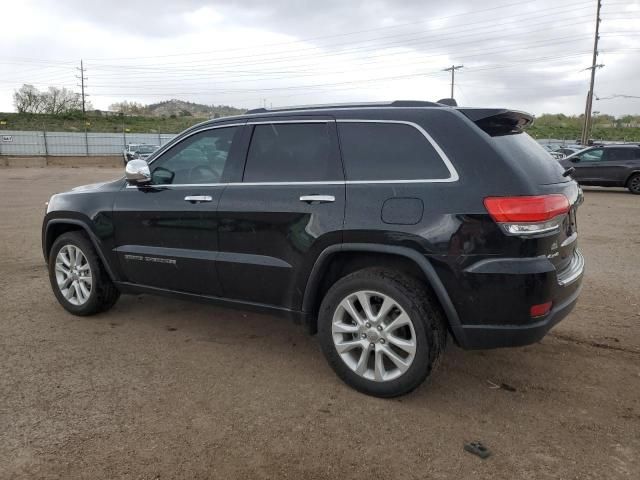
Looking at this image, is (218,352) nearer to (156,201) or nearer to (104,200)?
(156,201)

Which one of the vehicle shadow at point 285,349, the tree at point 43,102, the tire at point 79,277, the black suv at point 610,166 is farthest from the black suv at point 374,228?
the tree at point 43,102

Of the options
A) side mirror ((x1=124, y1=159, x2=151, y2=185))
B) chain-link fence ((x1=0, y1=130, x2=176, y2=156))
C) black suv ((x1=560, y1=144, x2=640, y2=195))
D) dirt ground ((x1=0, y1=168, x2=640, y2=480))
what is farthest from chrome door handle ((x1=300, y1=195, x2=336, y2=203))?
chain-link fence ((x1=0, y1=130, x2=176, y2=156))

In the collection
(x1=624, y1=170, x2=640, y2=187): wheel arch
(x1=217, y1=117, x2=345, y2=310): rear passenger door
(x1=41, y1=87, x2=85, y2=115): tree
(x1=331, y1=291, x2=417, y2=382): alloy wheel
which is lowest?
(x1=331, y1=291, x2=417, y2=382): alloy wheel

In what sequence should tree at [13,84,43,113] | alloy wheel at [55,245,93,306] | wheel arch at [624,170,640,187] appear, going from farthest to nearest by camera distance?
tree at [13,84,43,113] → wheel arch at [624,170,640,187] → alloy wheel at [55,245,93,306]

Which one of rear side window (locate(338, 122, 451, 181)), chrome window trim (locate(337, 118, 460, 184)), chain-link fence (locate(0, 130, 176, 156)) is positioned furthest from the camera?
chain-link fence (locate(0, 130, 176, 156))

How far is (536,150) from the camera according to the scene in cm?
358

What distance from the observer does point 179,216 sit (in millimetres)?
4164

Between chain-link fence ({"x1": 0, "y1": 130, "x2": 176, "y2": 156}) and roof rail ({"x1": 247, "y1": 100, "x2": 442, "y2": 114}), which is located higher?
chain-link fence ({"x1": 0, "y1": 130, "x2": 176, "y2": 156})

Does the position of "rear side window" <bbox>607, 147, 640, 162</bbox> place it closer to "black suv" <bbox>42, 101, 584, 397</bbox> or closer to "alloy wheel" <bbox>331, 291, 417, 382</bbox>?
"black suv" <bbox>42, 101, 584, 397</bbox>

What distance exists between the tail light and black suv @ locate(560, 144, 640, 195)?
51.5 ft

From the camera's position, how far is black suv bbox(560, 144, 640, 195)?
57.0 ft

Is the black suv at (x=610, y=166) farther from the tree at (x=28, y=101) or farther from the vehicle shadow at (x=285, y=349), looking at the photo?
the tree at (x=28, y=101)

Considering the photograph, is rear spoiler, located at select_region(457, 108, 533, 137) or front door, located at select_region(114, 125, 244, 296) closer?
rear spoiler, located at select_region(457, 108, 533, 137)

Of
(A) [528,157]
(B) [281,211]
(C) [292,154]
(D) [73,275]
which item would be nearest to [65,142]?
(D) [73,275]
